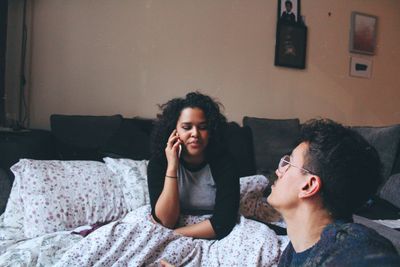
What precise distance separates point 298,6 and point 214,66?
0.98 m

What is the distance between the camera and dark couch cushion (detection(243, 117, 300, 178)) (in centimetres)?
283

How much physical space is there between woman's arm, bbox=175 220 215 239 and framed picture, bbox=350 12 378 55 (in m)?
2.73

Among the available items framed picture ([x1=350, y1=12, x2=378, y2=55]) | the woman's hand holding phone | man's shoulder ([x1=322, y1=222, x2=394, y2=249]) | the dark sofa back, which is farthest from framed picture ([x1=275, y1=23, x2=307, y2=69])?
man's shoulder ([x1=322, y1=222, x2=394, y2=249])

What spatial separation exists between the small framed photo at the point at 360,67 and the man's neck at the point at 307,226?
3117 mm

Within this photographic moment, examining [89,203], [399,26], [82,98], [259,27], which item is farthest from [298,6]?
[89,203]

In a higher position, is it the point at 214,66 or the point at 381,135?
the point at 214,66

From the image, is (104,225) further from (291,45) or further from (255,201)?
(291,45)

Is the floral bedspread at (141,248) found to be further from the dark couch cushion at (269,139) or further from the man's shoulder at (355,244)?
the dark couch cushion at (269,139)

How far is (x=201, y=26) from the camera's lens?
3.01 meters

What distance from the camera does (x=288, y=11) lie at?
3318mm

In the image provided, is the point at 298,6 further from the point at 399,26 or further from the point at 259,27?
the point at 399,26

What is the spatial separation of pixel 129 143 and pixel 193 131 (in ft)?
2.47

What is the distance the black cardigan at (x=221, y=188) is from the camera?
1.57m

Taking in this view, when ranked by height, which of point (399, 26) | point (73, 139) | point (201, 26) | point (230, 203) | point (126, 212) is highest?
point (399, 26)
